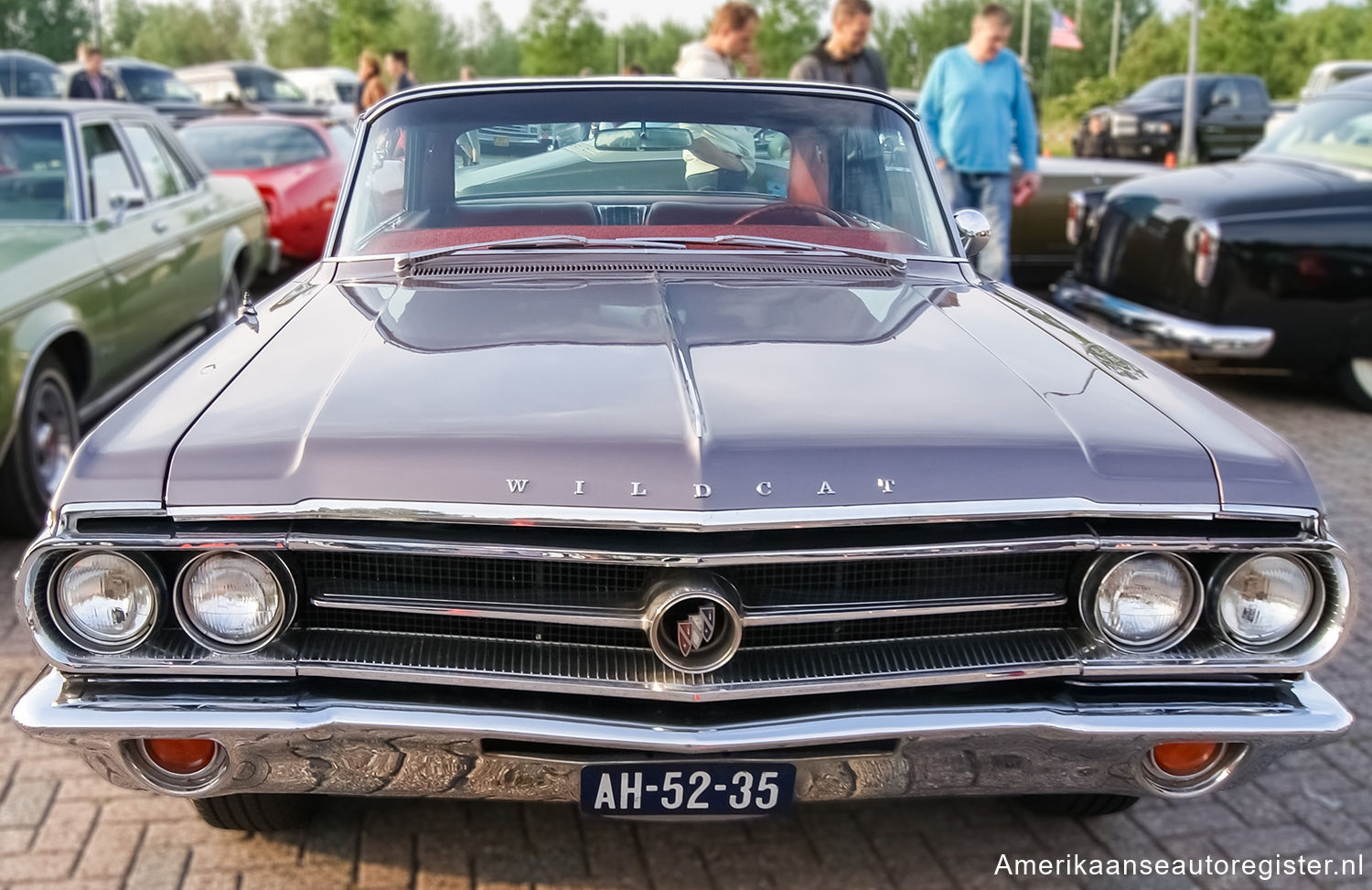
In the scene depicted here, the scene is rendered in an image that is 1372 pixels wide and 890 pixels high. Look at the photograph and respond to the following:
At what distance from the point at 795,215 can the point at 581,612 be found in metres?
1.68

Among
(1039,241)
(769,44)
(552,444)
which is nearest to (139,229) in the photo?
(552,444)

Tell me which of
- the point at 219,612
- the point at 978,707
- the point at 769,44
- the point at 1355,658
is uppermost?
the point at 769,44

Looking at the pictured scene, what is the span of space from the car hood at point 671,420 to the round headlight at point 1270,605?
23 centimetres

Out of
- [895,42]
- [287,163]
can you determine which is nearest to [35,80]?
[287,163]

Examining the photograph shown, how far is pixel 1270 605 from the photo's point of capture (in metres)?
2.35

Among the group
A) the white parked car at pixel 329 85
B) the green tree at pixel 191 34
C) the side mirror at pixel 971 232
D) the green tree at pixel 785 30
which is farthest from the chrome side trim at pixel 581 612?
the green tree at pixel 191 34

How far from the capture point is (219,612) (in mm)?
2232

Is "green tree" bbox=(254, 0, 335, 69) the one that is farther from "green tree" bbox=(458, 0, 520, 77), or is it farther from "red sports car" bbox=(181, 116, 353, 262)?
"red sports car" bbox=(181, 116, 353, 262)

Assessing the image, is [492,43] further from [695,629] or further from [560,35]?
[695,629]

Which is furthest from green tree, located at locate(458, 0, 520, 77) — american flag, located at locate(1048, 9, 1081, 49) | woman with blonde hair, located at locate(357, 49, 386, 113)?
woman with blonde hair, located at locate(357, 49, 386, 113)

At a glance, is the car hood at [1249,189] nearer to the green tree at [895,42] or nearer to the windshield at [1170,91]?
the windshield at [1170,91]

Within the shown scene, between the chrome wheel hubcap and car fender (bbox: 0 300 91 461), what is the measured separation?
0.17m

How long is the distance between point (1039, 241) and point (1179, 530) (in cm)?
716

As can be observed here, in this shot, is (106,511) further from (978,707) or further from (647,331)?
(978,707)
